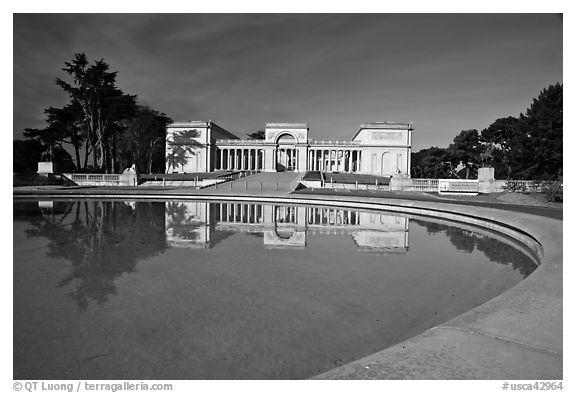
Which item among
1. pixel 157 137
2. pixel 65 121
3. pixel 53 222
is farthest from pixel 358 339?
pixel 157 137

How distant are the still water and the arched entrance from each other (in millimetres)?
68443

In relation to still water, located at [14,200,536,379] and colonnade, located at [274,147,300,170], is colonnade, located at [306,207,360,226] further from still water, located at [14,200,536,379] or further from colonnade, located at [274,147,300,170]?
colonnade, located at [274,147,300,170]

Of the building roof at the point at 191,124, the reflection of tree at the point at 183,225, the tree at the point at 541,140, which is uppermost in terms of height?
the building roof at the point at 191,124

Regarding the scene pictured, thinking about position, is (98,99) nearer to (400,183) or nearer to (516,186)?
(400,183)

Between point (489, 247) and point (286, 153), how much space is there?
253 feet

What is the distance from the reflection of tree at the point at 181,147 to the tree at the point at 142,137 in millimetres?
2994

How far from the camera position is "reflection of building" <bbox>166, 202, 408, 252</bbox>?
33.8 ft

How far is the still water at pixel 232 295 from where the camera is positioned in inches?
156

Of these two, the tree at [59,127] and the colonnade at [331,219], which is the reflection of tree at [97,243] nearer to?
the colonnade at [331,219]

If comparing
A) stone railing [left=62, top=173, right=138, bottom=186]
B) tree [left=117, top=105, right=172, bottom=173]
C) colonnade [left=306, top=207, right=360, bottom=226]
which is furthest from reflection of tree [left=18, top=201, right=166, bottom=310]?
tree [left=117, top=105, right=172, bottom=173]

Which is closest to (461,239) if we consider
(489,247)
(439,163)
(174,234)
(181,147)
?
(489,247)

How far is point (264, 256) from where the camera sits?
28.2 feet

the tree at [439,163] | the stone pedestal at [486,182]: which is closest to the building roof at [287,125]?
the tree at [439,163]

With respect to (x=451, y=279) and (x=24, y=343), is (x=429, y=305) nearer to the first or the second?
(x=451, y=279)
